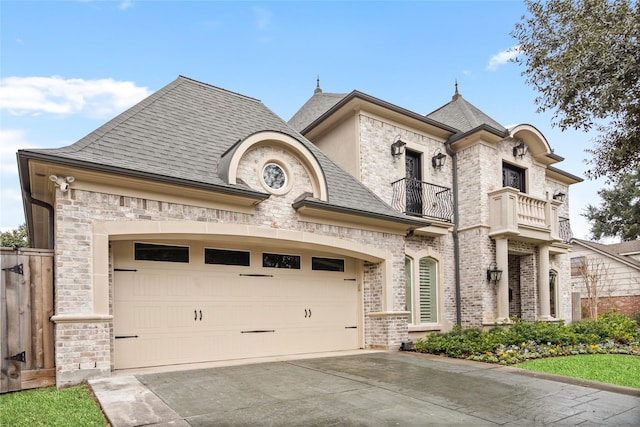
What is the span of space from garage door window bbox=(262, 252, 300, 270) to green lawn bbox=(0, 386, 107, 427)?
13.2ft

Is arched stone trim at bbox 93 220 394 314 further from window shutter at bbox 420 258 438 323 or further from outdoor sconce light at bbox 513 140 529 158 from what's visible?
outdoor sconce light at bbox 513 140 529 158

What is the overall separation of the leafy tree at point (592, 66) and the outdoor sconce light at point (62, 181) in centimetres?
757

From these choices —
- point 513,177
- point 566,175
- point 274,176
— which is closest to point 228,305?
point 274,176

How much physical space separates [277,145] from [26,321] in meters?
5.26

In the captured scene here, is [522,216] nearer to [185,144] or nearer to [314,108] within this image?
[314,108]

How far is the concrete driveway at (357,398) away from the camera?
187 inches

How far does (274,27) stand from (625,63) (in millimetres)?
6227

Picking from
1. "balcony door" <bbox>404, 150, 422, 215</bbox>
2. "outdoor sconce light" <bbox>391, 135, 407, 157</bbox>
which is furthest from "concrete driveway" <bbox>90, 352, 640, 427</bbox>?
"outdoor sconce light" <bbox>391, 135, 407, 157</bbox>

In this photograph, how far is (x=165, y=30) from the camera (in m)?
9.00

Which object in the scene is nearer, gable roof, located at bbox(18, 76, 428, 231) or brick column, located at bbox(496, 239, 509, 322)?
gable roof, located at bbox(18, 76, 428, 231)

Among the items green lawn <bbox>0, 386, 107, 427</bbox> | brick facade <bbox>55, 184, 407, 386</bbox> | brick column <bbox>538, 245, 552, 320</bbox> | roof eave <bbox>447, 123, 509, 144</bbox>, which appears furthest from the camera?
brick column <bbox>538, 245, 552, 320</bbox>

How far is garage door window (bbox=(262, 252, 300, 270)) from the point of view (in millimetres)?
9289

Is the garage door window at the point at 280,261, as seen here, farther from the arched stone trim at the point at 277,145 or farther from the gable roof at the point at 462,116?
the gable roof at the point at 462,116

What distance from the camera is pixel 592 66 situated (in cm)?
649
